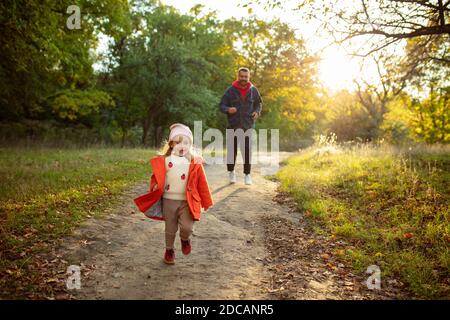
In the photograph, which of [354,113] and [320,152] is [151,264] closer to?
[320,152]

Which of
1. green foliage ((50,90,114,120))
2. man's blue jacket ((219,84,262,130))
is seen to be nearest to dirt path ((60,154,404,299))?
man's blue jacket ((219,84,262,130))

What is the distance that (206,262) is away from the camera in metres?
4.37

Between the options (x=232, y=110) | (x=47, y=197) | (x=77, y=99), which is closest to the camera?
(x=47, y=197)

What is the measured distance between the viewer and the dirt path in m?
3.69

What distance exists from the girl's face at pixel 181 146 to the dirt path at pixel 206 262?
1.31 meters

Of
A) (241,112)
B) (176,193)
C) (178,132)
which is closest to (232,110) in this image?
(241,112)

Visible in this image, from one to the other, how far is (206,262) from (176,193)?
0.92 metres

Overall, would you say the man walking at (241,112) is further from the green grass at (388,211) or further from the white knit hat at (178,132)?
the white knit hat at (178,132)

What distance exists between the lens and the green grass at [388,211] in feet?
14.4

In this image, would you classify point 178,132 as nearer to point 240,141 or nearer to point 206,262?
point 206,262

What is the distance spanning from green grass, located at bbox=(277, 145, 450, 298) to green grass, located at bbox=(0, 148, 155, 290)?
3.86m

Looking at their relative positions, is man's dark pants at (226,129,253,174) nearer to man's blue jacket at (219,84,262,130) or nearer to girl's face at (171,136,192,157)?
man's blue jacket at (219,84,262,130)
